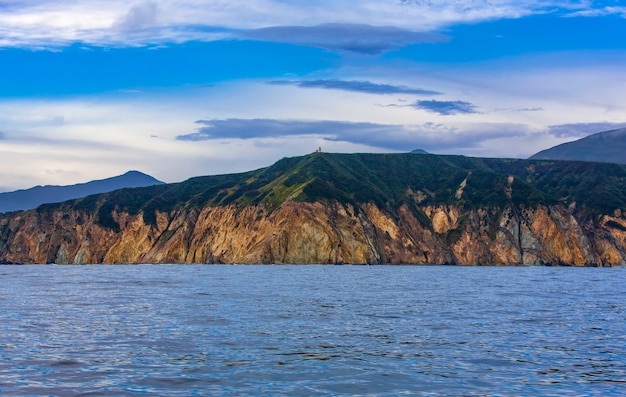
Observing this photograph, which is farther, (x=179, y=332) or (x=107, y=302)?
(x=107, y=302)

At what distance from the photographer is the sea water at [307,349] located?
23172mm

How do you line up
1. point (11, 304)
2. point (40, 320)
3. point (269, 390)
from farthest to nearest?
point (11, 304), point (40, 320), point (269, 390)

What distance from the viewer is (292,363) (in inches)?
1062

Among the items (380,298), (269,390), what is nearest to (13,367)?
(269,390)

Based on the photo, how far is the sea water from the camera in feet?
76.0

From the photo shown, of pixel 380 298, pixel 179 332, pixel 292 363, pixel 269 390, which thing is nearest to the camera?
pixel 269 390

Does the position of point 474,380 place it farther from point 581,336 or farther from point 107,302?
point 107,302

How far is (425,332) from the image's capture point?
35.9 meters

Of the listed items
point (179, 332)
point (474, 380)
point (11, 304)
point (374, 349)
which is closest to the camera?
point (474, 380)

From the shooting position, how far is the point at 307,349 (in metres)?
30.2

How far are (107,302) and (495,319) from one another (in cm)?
2894

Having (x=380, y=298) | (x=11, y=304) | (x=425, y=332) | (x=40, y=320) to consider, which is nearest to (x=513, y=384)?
(x=425, y=332)

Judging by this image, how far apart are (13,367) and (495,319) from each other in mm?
28243

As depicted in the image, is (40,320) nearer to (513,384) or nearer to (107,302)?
(107,302)
